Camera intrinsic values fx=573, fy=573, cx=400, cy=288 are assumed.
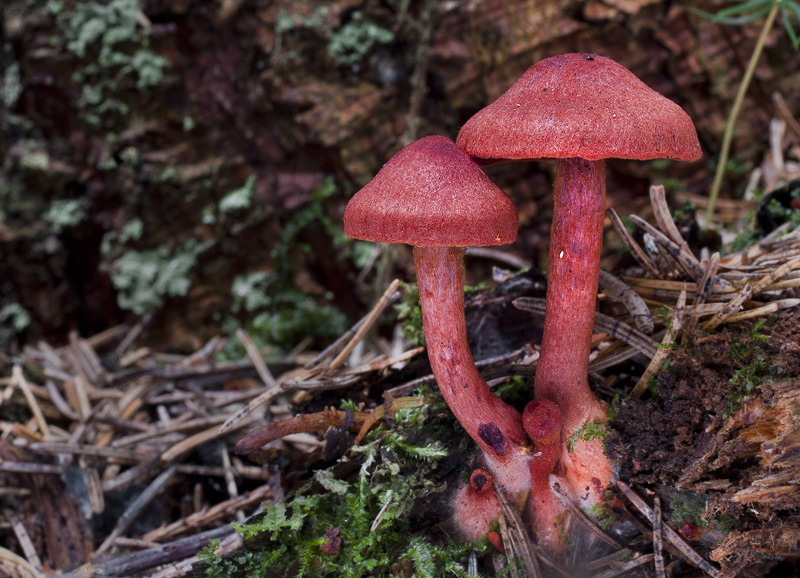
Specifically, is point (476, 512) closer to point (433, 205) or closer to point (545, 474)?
point (545, 474)

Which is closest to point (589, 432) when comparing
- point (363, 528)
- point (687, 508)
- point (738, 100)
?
point (687, 508)

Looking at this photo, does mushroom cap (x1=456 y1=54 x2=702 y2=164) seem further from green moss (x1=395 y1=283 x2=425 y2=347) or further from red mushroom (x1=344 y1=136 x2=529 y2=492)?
green moss (x1=395 y1=283 x2=425 y2=347)

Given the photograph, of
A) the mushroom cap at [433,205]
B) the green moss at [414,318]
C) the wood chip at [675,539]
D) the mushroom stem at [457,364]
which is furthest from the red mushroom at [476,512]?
the mushroom cap at [433,205]

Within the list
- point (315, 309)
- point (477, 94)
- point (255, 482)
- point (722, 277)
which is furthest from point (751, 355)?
point (315, 309)

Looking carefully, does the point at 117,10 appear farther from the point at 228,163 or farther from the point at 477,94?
the point at 477,94

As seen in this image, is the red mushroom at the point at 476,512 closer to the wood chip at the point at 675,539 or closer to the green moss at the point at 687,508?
the wood chip at the point at 675,539

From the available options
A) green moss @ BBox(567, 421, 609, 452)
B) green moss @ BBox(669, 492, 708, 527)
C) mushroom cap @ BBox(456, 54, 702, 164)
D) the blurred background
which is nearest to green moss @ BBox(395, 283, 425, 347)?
green moss @ BBox(567, 421, 609, 452)
